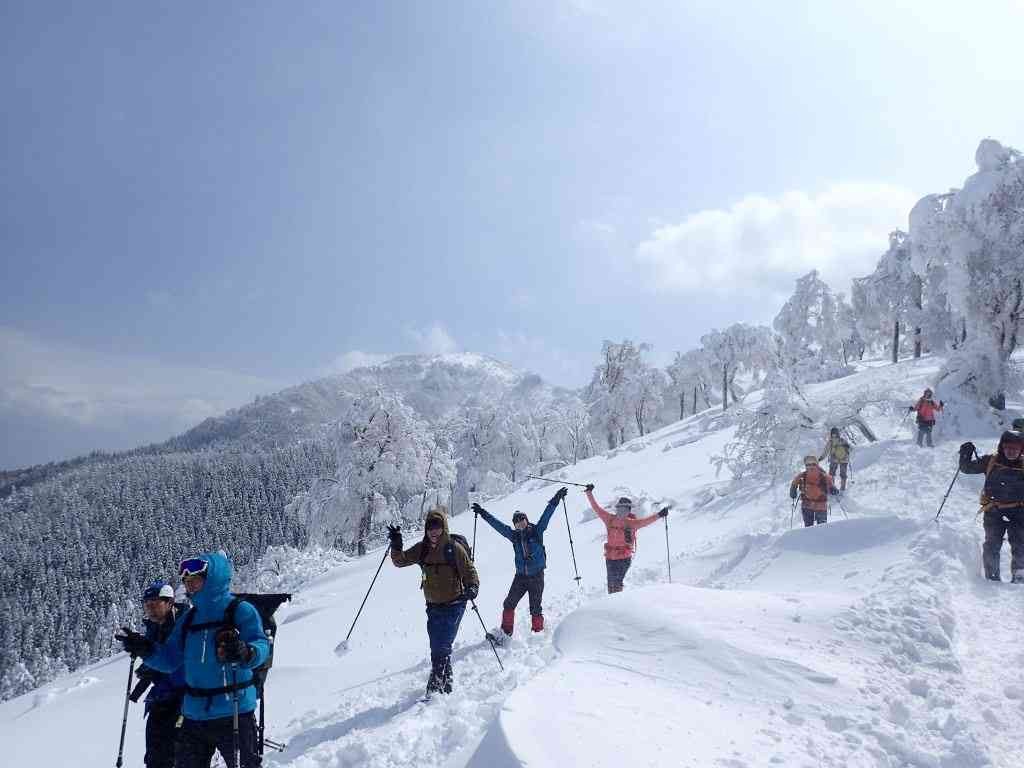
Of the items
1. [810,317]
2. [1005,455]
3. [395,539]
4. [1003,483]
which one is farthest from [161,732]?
[810,317]

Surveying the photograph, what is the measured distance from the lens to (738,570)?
397 inches

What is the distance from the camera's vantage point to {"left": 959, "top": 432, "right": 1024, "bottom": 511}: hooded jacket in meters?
7.55

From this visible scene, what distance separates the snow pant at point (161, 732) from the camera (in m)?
5.00

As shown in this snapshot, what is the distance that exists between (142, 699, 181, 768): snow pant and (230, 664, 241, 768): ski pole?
1.17 m

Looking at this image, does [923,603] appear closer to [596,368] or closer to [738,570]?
[738,570]

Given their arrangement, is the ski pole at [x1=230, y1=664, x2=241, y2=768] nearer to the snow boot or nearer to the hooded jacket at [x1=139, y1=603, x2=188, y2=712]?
the hooded jacket at [x1=139, y1=603, x2=188, y2=712]

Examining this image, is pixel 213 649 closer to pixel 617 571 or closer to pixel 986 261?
pixel 617 571

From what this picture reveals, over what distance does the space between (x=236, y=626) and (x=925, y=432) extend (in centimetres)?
1957

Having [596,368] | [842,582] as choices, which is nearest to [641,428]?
[596,368]

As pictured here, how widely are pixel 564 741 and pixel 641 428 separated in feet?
170

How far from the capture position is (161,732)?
503cm

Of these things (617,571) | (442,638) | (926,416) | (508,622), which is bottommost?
(508,622)

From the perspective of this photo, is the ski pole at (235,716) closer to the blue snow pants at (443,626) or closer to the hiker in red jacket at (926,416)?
the blue snow pants at (443,626)

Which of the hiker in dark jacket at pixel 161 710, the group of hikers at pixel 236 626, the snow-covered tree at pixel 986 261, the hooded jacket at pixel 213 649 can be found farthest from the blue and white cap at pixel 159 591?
the snow-covered tree at pixel 986 261
